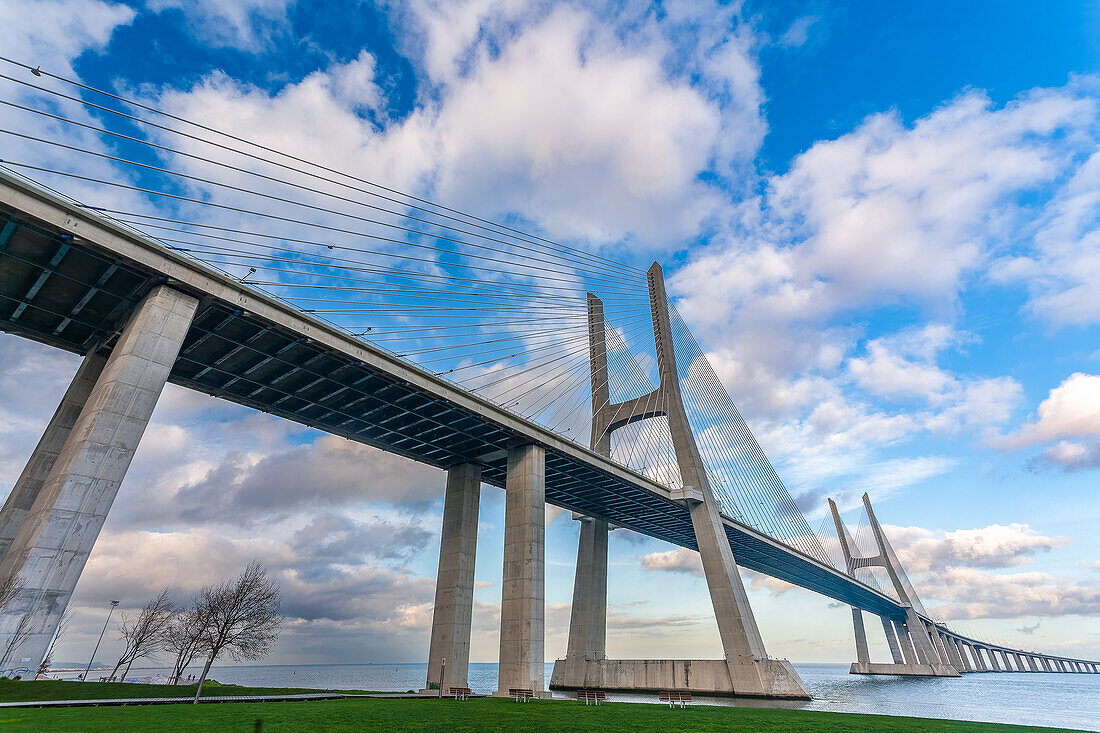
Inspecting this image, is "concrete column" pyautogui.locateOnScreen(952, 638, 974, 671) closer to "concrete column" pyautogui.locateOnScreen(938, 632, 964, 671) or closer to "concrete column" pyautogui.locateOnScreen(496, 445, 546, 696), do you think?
"concrete column" pyautogui.locateOnScreen(938, 632, 964, 671)

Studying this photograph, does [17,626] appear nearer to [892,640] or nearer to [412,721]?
[412,721]

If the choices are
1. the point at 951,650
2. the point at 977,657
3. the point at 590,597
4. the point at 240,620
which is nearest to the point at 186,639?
the point at 240,620

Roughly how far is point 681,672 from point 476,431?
28694 mm

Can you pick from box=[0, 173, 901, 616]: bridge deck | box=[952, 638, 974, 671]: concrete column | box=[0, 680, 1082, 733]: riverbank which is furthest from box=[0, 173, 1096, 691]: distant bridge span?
box=[952, 638, 974, 671]: concrete column

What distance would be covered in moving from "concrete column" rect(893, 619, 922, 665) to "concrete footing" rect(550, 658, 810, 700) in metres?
91.6

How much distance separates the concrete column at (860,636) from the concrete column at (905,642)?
724 cm

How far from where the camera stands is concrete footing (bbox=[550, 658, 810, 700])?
1764 inches

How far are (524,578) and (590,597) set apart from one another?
921 inches

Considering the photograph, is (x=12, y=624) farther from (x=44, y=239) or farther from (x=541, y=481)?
(x=541, y=481)

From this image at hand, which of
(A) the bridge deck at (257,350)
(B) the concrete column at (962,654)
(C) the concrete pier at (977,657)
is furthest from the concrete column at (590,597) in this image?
(C) the concrete pier at (977,657)

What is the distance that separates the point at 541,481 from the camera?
136 ft

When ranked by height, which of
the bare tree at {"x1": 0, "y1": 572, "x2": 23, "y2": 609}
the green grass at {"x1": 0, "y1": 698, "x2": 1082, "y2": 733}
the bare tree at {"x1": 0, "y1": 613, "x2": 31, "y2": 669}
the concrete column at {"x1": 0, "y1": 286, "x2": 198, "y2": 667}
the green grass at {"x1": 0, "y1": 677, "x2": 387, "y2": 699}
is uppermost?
the concrete column at {"x1": 0, "y1": 286, "x2": 198, "y2": 667}

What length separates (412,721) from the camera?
734 inches

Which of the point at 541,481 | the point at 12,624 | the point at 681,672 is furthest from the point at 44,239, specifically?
the point at 681,672
